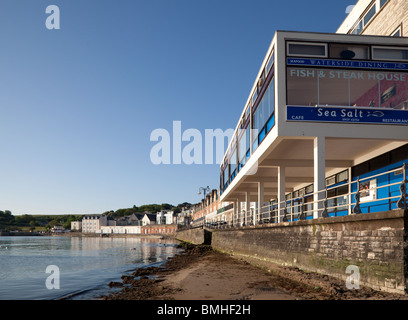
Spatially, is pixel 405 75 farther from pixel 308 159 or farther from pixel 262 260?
pixel 262 260

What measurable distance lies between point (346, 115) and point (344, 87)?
1.50 metres

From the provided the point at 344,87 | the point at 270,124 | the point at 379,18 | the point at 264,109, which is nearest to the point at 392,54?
the point at 344,87

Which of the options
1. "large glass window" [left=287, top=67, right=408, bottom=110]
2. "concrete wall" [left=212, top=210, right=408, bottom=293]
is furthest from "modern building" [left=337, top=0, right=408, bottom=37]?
"concrete wall" [left=212, top=210, right=408, bottom=293]

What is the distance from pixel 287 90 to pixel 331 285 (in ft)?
27.8

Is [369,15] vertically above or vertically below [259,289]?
above

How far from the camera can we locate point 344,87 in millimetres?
15805

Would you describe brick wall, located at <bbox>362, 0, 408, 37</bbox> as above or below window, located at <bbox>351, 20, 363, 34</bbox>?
below

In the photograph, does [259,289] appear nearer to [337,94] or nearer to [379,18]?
[337,94]

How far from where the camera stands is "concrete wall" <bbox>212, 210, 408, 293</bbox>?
8.13 meters

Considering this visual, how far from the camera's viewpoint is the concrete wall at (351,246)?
8.13 meters

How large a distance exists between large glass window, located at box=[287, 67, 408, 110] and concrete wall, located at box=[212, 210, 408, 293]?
5491 mm

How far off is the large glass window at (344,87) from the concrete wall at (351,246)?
5.49 metres

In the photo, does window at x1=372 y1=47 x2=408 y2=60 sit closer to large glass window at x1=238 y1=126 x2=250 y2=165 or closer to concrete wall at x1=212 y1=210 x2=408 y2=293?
concrete wall at x1=212 y1=210 x2=408 y2=293

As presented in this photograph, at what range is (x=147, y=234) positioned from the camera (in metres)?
142
